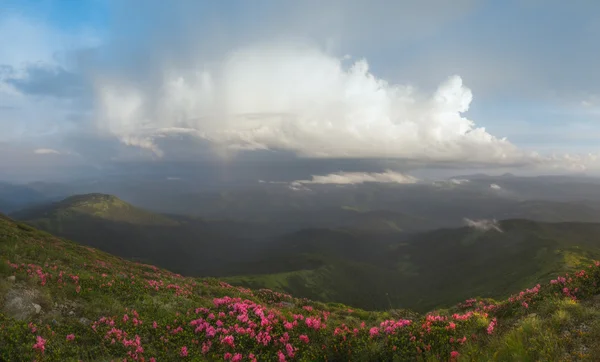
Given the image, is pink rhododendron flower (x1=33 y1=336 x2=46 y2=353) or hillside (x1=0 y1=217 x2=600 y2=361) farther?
pink rhododendron flower (x1=33 y1=336 x2=46 y2=353)

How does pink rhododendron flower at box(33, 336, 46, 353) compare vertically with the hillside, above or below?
above

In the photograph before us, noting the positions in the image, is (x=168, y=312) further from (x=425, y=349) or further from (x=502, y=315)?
(x=502, y=315)

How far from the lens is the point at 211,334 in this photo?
9586 millimetres

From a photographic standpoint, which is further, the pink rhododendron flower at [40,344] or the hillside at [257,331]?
the pink rhododendron flower at [40,344]

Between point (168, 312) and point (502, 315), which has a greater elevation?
point (168, 312)

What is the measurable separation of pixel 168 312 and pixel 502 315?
13157mm

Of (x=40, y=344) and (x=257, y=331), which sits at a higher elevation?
(x=40, y=344)

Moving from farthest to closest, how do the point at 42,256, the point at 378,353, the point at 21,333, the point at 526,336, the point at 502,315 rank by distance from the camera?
the point at 42,256, the point at 502,315, the point at 378,353, the point at 21,333, the point at 526,336

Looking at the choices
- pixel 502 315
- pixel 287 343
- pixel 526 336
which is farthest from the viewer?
pixel 502 315

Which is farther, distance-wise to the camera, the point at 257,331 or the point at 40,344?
the point at 257,331

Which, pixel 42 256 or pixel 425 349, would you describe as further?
pixel 42 256

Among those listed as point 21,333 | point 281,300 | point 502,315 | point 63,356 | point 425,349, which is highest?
point 21,333

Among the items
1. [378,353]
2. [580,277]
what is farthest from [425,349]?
[580,277]

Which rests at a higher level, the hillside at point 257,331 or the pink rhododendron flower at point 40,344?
the pink rhododendron flower at point 40,344
